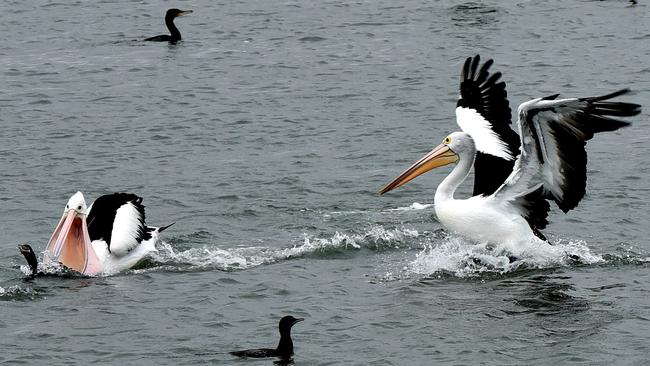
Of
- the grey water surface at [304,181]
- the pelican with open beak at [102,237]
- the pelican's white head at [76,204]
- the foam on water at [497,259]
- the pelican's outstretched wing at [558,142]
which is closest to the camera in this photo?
the grey water surface at [304,181]

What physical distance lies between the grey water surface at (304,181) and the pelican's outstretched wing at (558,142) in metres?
0.58

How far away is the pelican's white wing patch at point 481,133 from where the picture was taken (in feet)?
33.7

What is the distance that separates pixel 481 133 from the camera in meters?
10.4

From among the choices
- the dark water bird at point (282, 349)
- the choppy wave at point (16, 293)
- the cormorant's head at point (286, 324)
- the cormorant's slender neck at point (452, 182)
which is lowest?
the choppy wave at point (16, 293)

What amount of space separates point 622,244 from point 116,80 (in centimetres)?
838

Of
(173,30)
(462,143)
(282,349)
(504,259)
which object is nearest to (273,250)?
(462,143)

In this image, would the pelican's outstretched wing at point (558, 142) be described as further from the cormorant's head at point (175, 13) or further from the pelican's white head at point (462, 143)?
the cormorant's head at point (175, 13)

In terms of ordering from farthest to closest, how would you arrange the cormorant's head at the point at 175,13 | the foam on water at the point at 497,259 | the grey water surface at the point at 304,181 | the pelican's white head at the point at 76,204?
the cormorant's head at the point at 175,13 → the pelican's white head at the point at 76,204 → the foam on water at the point at 497,259 → the grey water surface at the point at 304,181

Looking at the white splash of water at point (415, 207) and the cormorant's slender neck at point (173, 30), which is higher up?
the cormorant's slender neck at point (173, 30)

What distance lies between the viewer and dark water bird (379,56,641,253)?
351 inches

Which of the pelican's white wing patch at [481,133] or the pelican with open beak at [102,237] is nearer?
the pelican with open beak at [102,237]

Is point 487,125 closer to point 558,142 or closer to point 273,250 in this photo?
point 558,142

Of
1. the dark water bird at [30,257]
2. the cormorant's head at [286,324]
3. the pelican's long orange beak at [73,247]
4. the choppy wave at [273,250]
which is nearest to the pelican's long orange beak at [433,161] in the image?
the choppy wave at [273,250]

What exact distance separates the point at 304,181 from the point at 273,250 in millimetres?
2057
